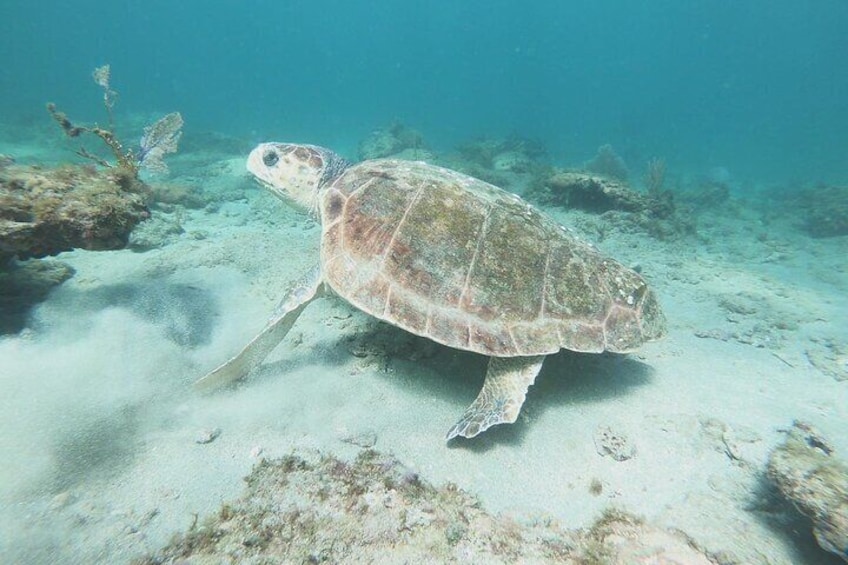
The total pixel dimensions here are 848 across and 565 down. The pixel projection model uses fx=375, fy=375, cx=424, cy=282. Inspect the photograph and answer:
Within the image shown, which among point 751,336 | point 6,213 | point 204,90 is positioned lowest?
point 6,213

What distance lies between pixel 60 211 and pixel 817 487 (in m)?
7.17

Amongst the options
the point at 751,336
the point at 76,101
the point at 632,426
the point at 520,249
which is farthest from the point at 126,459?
the point at 76,101

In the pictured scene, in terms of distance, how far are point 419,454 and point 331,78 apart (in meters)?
143

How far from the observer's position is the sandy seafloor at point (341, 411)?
2.76m

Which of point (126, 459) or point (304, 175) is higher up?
point (304, 175)

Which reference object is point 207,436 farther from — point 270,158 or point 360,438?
point 270,158

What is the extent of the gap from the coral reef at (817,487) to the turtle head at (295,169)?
5400 millimetres

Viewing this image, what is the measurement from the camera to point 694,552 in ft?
8.74

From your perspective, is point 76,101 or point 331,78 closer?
point 76,101

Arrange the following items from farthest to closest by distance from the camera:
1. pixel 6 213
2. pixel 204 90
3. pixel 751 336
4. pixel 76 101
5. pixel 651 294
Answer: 1. pixel 204 90
2. pixel 76 101
3. pixel 751 336
4. pixel 651 294
5. pixel 6 213

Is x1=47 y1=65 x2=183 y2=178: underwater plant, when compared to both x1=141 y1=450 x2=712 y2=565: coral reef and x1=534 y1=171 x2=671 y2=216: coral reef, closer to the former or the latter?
x1=141 y1=450 x2=712 y2=565: coral reef

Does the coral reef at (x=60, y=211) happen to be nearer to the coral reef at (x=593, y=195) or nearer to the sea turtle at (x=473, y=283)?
the sea turtle at (x=473, y=283)

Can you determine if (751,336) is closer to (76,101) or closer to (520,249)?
(520,249)

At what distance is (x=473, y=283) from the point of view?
3.79m
